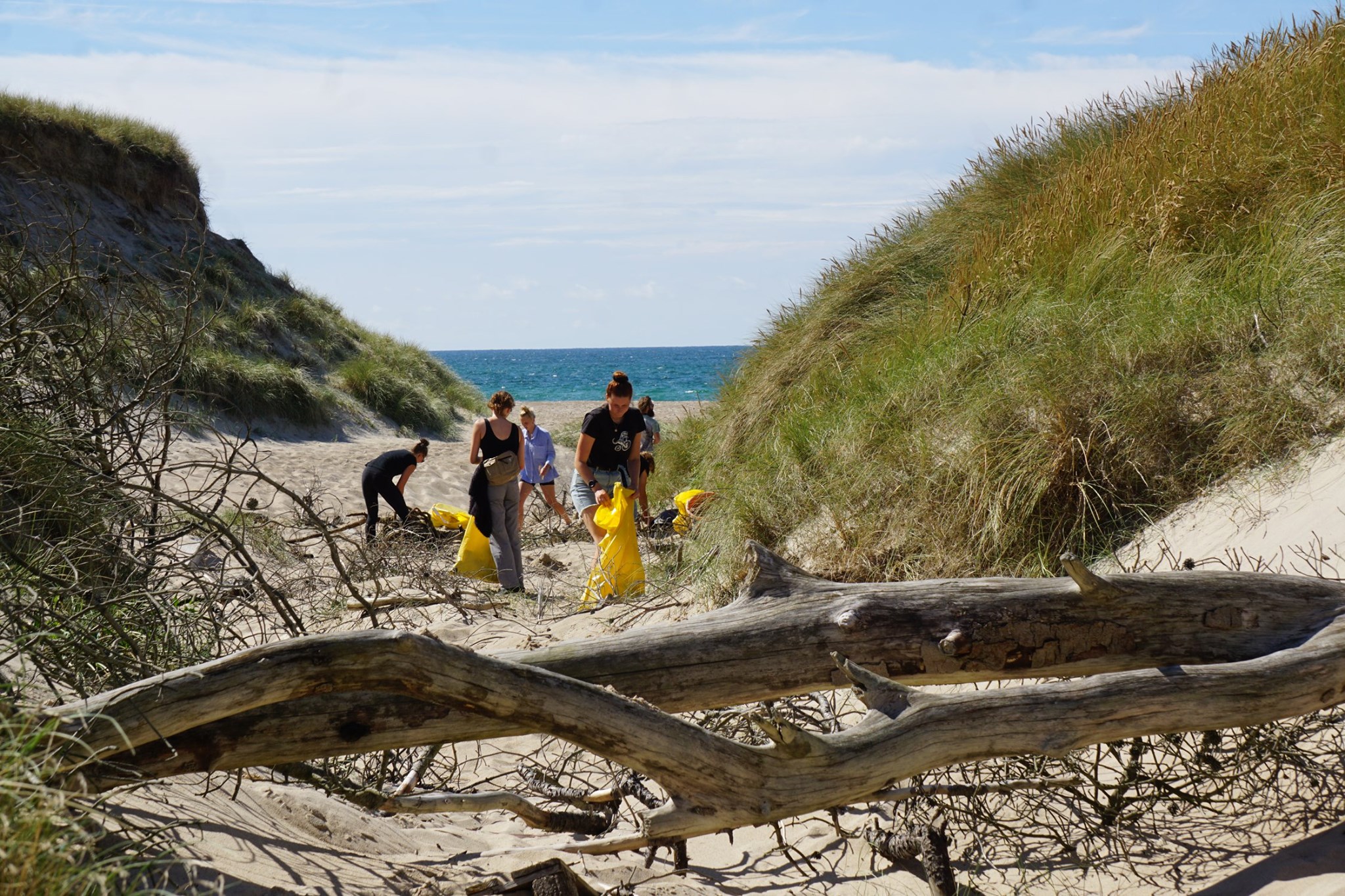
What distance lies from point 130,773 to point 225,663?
1.22 ft

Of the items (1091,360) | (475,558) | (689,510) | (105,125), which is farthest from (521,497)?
(105,125)

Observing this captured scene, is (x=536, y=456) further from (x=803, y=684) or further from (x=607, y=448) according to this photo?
(x=803, y=684)

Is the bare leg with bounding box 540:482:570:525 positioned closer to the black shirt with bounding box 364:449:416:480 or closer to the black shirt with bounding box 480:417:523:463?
the black shirt with bounding box 364:449:416:480

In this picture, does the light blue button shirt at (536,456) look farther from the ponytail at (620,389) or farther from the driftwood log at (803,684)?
the driftwood log at (803,684)

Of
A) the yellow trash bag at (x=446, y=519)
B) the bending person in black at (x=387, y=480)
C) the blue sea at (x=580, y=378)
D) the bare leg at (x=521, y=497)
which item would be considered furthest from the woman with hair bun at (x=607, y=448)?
the blue sea at (x=580, y=378)

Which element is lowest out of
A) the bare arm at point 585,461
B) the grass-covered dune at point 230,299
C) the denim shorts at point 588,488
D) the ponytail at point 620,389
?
the denim shorts at point 588,488

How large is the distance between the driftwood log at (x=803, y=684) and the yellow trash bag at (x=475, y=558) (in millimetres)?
5331

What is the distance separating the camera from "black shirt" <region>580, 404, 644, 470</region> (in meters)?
8.23

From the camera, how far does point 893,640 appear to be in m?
3.24

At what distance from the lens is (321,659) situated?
8.78ft

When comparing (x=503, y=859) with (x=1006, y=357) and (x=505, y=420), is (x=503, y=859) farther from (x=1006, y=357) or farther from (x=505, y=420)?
(x=505, y=420)

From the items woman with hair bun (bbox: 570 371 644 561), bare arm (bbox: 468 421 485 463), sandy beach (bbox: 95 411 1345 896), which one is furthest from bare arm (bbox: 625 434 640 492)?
sandy beach (bbox: 95 411 1345 896)

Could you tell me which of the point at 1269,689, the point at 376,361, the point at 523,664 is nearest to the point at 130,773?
the point at 523,664

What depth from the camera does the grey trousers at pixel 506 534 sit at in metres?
8.11
